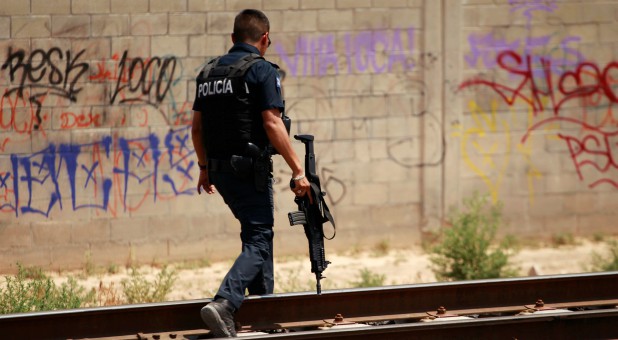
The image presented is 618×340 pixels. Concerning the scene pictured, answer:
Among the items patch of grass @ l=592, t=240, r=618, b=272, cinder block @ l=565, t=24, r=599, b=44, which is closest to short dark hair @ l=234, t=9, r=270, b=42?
patch of grass @ l=592, t=240, r=618, b=272

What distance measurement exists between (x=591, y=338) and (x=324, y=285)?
3081 millimetres

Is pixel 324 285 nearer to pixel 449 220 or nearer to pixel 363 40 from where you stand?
pixel 449 220

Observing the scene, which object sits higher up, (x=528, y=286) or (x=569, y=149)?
(x=569, y=149)

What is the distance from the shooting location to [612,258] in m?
9.40

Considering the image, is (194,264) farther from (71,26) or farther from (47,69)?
(71,26)

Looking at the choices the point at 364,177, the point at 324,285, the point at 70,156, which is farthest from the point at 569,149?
the point at 70,156

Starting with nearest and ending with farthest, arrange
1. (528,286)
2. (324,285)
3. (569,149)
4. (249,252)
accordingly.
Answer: (249,252)
(528,286)
(324,285)
(569,149)

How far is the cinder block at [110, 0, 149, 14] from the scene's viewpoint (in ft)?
29.0

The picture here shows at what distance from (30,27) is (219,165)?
11.4 ft

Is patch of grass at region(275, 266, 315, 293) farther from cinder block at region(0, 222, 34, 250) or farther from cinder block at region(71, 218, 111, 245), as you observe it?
cinder block at region(0, 222, 34, 250)

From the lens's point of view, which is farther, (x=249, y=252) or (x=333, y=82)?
(x=333, y=82)

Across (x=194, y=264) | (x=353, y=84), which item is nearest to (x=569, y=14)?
(x=353, y=84)

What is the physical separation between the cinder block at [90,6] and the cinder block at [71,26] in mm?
54

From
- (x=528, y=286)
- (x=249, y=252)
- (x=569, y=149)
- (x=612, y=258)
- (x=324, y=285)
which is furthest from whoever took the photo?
(x=569, y=149)
